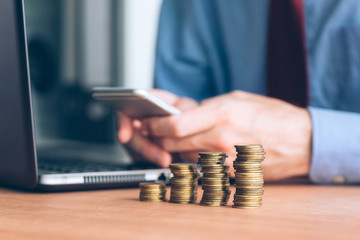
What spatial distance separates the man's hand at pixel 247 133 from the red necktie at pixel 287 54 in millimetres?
297

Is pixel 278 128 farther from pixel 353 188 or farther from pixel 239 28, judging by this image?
pixel 239 28

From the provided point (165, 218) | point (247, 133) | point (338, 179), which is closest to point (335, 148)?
point (338, 179)

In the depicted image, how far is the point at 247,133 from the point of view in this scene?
3.99 ft

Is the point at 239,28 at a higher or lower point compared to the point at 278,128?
higher

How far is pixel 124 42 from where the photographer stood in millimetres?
4371

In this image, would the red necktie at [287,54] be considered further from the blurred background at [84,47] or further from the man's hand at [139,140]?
the blurred background at [84,47]

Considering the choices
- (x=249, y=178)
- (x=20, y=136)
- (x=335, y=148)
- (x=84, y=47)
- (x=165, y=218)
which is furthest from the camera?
(x=84, y=47)

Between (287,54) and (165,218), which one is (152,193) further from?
(287,54)

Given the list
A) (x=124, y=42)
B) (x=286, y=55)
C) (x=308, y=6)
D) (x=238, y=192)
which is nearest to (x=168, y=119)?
(x=238, y=192)

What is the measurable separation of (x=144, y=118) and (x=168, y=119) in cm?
11

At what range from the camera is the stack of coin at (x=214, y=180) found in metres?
0.78

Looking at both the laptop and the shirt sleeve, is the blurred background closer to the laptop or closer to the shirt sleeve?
the shirt sleeve

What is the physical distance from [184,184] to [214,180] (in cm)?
6

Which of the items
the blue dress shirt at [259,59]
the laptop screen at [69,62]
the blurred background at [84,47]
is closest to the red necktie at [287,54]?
the blue dress shirt at [259,59]
